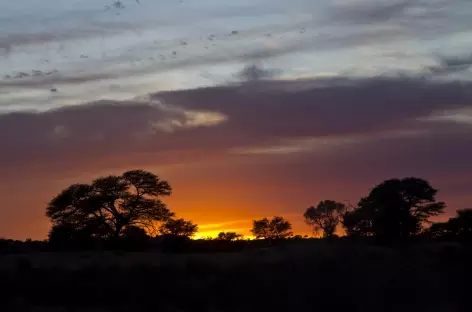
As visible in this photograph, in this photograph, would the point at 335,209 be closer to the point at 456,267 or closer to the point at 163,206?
the point at 163,206

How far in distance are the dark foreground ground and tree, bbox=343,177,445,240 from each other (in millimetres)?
47343

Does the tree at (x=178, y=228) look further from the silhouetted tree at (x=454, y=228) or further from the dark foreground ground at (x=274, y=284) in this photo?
the dark foreground ground at (x=274, y=284)

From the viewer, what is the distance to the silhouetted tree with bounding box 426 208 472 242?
275ft

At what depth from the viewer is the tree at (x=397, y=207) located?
277 feet

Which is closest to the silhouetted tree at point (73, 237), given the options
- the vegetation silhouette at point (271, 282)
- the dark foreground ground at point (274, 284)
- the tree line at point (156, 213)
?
the tree line at point (156, 213)

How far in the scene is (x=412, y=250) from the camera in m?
38.4

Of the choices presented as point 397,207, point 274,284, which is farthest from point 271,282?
point 397,207

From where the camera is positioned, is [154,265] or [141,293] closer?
[141,293]

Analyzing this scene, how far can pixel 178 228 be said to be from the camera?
95875mm

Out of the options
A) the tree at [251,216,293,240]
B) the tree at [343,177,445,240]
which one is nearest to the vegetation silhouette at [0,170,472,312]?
the tree at [343,177,445,240]

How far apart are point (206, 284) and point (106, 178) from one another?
2408 inches

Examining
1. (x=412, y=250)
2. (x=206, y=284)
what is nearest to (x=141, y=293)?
(x=206, y=284)

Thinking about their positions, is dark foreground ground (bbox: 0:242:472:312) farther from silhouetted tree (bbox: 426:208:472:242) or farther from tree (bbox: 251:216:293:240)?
tree (bbox: 251:216:293:240)

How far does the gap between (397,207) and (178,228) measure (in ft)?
84.7
